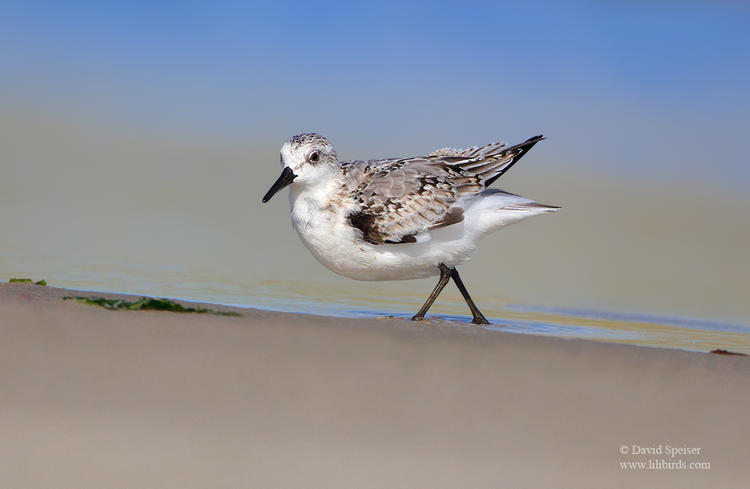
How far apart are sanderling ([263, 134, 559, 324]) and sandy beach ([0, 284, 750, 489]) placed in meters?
1.55

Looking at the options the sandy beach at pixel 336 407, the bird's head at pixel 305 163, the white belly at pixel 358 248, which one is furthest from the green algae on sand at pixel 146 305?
the bird's head at pixel 305 163

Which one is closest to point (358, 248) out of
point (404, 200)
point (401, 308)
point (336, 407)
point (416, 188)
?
point (404, 200)

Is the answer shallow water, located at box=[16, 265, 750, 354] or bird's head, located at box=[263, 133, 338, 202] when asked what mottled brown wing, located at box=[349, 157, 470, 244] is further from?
shallow water, located at box=[16, 265, 750, 354]

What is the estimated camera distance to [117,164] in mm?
14758

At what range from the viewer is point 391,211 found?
24.2ft

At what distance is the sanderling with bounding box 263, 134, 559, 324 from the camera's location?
7.36m

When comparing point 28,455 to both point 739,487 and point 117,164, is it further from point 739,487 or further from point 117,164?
point 117,164

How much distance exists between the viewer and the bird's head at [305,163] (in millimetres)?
7469

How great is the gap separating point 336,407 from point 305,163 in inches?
131

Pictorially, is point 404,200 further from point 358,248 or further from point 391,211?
point 358,248

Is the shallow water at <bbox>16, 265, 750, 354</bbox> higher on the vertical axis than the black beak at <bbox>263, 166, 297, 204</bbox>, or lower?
lower

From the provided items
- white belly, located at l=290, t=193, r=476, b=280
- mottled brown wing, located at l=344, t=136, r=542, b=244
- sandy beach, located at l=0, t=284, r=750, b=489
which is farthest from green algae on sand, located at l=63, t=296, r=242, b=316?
mottled brown wing, located at l=344, t=136, r=542, b=244

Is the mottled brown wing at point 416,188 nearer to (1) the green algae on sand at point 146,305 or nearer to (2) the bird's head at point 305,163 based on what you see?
(2) the bird's head at point 305,163

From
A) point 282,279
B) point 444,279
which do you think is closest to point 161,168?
point 282,279
